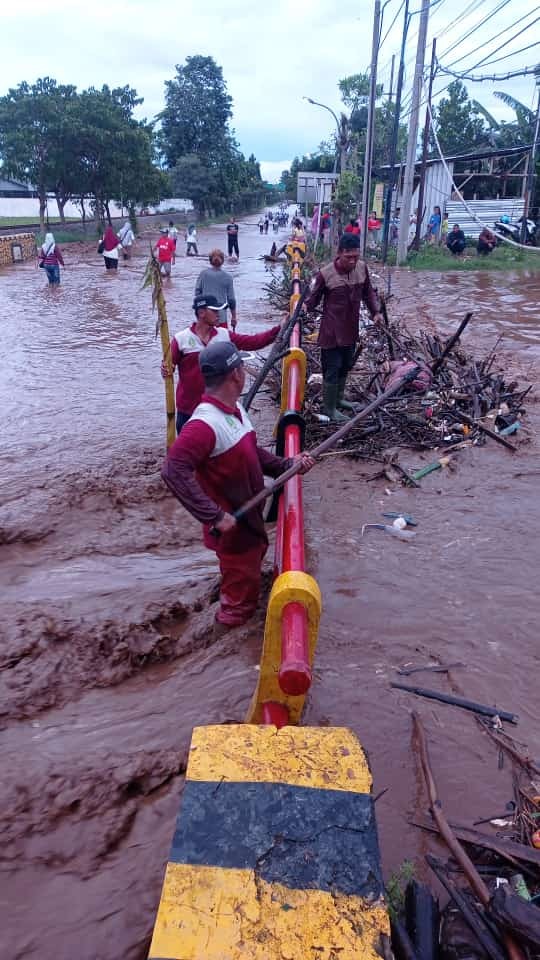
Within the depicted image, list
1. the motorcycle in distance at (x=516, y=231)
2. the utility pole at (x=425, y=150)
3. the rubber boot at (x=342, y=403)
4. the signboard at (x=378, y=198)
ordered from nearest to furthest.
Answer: the rubber boot at (x=342, y=403)
the utility pole at (x=425, y=150)
the motorcycle in distance at (x=516, y=231)
the signboard at (x=378, y=198)

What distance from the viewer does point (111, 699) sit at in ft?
10.4

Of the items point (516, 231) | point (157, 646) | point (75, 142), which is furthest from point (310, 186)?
point (157, 646)

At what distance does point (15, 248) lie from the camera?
24781 mm

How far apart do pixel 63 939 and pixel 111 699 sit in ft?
4.52

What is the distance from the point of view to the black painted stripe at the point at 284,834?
1390 mm

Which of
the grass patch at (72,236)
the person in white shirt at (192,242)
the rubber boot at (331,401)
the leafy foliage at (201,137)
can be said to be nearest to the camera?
the rubber boot at (331,401)

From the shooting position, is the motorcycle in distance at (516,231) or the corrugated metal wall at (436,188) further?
the corrugated metal wall at (436,188)

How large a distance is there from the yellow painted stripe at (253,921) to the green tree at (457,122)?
48814 millimetres

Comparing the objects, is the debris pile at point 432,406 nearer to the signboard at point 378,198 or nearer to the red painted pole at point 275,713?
the red painted pole at point 275,713

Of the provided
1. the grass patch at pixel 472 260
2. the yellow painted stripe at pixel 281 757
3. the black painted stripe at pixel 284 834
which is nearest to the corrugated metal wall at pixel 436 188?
the grass patch at pixel 472 260

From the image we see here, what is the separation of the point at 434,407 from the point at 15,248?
75.6ft

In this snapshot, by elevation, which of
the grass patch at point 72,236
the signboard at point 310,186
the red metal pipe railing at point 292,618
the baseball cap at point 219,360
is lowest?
the red metal pipe railing at point 292,618

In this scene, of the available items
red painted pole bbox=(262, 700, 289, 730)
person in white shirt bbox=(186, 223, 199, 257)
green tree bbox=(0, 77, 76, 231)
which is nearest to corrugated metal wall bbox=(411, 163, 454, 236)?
person in white shirt bbox=(186, 223, 199, 257)

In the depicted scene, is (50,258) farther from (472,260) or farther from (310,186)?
(310,186)
